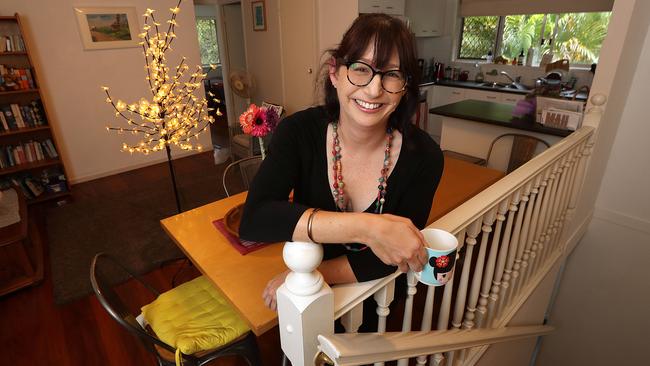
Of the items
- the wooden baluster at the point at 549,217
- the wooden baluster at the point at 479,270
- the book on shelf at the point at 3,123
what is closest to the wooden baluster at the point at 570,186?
the wooden baluster at the point at 549,217

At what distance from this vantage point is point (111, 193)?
3891 millimetres

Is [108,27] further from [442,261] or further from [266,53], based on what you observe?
[442,261]

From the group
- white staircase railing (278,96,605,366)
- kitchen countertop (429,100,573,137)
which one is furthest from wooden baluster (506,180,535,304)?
kitchen countertop (429,100,573,137)

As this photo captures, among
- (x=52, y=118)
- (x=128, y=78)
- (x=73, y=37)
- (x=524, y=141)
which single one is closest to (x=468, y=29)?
(x=524, y=141)

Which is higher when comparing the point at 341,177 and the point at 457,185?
the point at 341,177

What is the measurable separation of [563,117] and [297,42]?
3089mm

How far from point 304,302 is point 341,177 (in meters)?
0.43

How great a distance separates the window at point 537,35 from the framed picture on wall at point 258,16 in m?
2.88

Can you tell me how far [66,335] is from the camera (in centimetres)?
213

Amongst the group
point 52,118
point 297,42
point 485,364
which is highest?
point 297,42

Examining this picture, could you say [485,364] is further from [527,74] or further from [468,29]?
[468,29]

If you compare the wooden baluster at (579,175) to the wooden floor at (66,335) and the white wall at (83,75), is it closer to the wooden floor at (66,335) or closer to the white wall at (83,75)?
the wooden floor at (66,335)

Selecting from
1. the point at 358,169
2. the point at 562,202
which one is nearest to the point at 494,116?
the point at 562,202

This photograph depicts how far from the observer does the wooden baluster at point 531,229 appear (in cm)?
157
